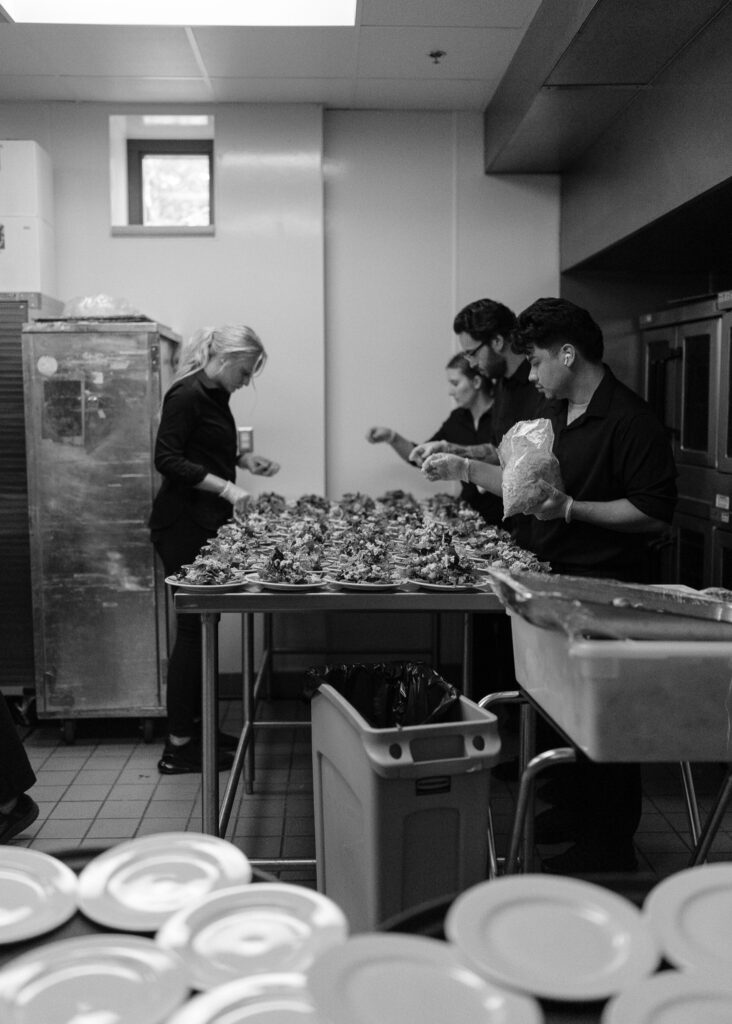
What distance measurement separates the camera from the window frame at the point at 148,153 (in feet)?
16.8

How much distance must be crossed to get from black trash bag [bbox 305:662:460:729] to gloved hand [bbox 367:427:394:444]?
2.13m

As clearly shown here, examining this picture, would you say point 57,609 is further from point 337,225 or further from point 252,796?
point 337,225

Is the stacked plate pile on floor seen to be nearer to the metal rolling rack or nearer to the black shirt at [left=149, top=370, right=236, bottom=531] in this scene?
the metal rolling rack

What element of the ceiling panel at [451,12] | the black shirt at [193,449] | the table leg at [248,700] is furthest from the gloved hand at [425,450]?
the ceiling panel at [451,12]

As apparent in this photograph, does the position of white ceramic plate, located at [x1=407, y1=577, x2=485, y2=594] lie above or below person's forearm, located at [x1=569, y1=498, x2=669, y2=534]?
below

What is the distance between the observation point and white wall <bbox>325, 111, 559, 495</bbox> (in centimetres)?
500

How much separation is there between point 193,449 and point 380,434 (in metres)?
1.03

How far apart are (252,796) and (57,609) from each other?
1249 mm

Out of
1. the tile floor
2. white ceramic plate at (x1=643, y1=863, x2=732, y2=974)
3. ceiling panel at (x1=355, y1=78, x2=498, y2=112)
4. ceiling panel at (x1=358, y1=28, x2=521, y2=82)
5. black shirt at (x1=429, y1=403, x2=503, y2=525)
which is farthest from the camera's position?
ceiling panel at (x1=355, y1=78, x2=498, y2=112)

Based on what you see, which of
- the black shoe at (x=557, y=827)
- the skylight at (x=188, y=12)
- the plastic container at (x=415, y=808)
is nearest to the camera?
the plastic container at (x=415, y=808)

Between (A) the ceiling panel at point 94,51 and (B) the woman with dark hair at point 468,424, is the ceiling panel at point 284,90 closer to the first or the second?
(A) the ceiling panel at point 94,51

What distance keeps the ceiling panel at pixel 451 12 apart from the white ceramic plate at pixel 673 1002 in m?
3.45

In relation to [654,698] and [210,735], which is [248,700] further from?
[654,698]

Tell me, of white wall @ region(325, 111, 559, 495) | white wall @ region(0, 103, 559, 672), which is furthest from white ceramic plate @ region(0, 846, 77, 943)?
white wall @ region(325, 111, 559, 495)
